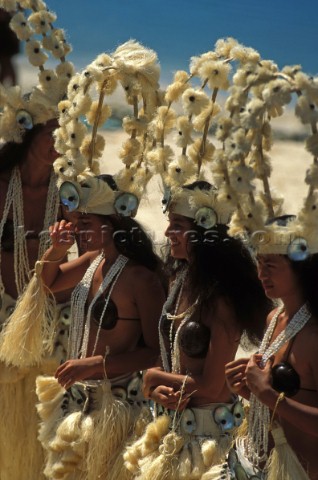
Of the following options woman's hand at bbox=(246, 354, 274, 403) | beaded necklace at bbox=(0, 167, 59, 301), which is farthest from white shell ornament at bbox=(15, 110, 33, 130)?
woman's hand at bbox=(246, 354, 274, 403)

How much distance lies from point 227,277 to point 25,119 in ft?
5.84

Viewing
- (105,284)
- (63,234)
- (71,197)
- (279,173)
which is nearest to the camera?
(71,197)

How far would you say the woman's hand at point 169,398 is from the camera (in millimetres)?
4371

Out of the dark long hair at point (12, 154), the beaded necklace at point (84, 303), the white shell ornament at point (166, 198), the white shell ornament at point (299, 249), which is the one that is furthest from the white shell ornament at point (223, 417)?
the dark long hair at point (12, 154)

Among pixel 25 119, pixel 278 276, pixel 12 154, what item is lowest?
pixel 278 276

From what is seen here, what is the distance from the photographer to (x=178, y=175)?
4.44 metres

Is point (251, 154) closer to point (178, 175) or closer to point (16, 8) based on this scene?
point (178, 175)

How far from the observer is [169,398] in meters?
4.38

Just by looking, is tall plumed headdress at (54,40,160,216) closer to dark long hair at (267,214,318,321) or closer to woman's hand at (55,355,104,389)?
woman's hand at (55,355,104,389)

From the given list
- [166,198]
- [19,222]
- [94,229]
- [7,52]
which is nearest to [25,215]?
[19,222]

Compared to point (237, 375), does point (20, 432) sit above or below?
below

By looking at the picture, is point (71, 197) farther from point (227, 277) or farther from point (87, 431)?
point (87, 431)

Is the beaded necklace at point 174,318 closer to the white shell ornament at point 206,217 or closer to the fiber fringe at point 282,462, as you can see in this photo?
the white shell ornament at point 206,217

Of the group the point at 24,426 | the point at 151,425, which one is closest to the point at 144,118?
the point at 151,425
